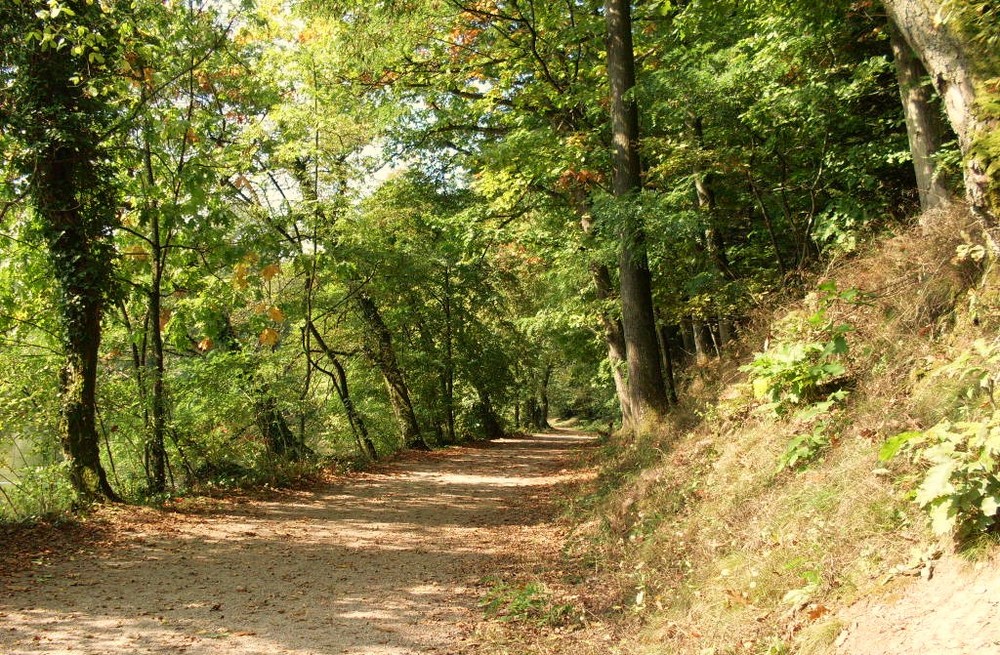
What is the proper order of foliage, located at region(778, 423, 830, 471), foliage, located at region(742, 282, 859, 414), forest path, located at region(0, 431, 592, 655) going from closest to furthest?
forest path, located at region(0, 431, 592, 655), foliage, located at region(778, 423, 830, 471), foliage, located at region(742, 282, 859, 414)

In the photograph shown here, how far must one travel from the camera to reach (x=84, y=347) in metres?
9.58

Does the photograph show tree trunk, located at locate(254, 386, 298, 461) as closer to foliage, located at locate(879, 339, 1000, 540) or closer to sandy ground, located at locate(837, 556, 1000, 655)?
sandy ground, located at locate(837, 556, 1000, 655)

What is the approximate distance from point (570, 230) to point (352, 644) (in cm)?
1132

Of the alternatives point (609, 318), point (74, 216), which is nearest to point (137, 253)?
point (74, 216)

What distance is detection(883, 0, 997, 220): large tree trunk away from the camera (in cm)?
498

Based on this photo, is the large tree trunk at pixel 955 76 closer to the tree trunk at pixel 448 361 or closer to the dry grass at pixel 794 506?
the dry grass at pixel 794 506

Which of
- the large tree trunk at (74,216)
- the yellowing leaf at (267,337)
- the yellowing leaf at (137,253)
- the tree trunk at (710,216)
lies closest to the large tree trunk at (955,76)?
the tree trunk at (710,216)

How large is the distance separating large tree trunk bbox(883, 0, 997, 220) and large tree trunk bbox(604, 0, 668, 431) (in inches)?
209

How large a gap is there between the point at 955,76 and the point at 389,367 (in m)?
17.8

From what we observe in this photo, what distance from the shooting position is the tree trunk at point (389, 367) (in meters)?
20.1

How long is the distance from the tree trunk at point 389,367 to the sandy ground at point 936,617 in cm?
1659

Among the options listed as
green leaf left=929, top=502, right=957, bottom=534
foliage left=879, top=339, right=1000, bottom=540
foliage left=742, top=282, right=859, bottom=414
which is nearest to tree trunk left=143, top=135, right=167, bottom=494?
foliage left=742, top=282, right=859, bottom=414

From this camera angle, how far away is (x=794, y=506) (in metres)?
5.14

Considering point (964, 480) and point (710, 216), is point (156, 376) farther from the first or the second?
point (964, 480)
